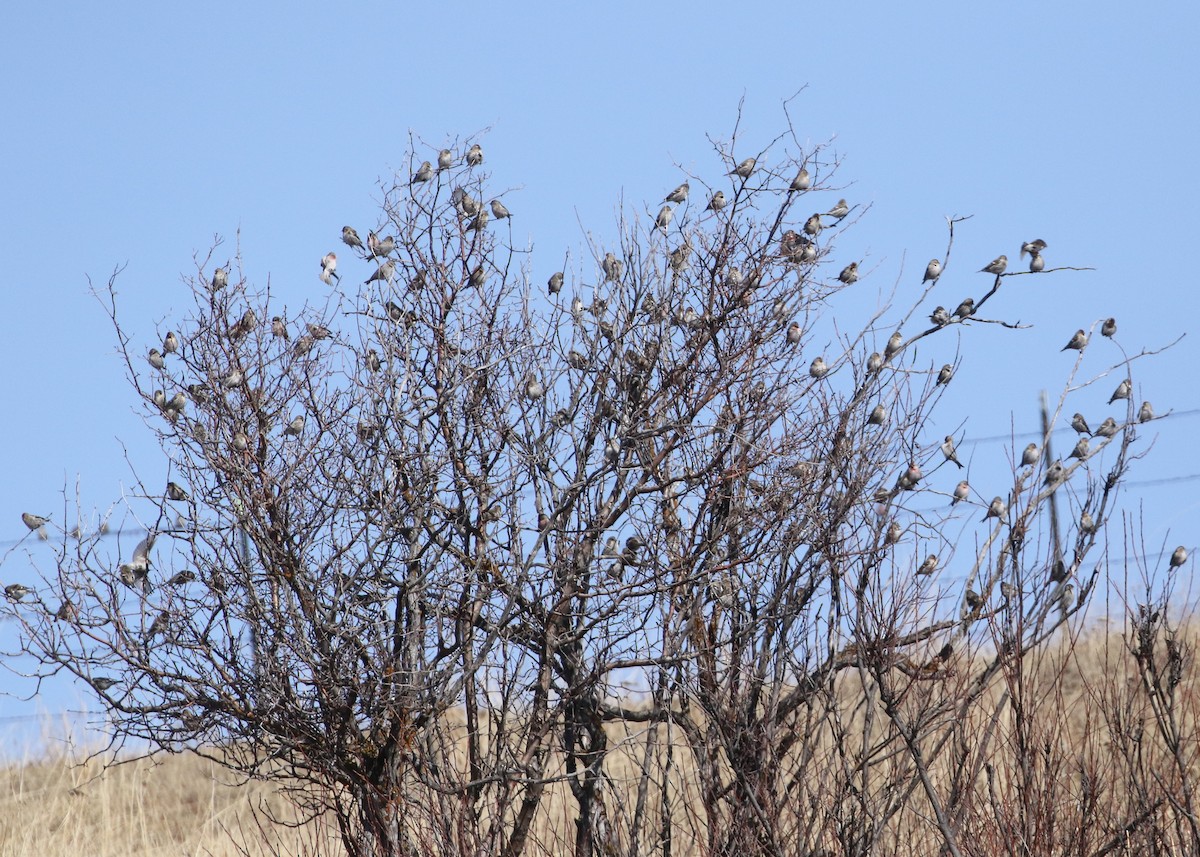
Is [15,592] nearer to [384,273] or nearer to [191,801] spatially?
[384,273]

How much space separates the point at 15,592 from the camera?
20.9ft

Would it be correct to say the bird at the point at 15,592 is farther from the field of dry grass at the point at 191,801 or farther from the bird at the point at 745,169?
the bird at the point at 745,169

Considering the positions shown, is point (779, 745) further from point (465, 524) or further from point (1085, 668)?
point (1085, 668)

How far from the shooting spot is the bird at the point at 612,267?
6926 millimetres

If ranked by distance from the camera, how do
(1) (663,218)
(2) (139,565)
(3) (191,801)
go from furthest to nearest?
(3) (191,801) < (1) (663,218) < (2) (139,565)

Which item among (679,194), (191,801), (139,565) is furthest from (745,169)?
(191,801)

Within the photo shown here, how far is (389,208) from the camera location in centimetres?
704

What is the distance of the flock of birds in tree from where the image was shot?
6.36 m

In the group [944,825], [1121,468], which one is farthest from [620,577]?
[1121,468]

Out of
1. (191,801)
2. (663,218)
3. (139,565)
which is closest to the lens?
(139,565)

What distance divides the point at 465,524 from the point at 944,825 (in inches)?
105

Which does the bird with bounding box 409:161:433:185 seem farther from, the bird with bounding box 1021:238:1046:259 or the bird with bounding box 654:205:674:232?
the bird with bounding box 1021:238:1046:259

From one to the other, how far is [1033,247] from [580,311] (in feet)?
9.41

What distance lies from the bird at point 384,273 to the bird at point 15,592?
220 cm
